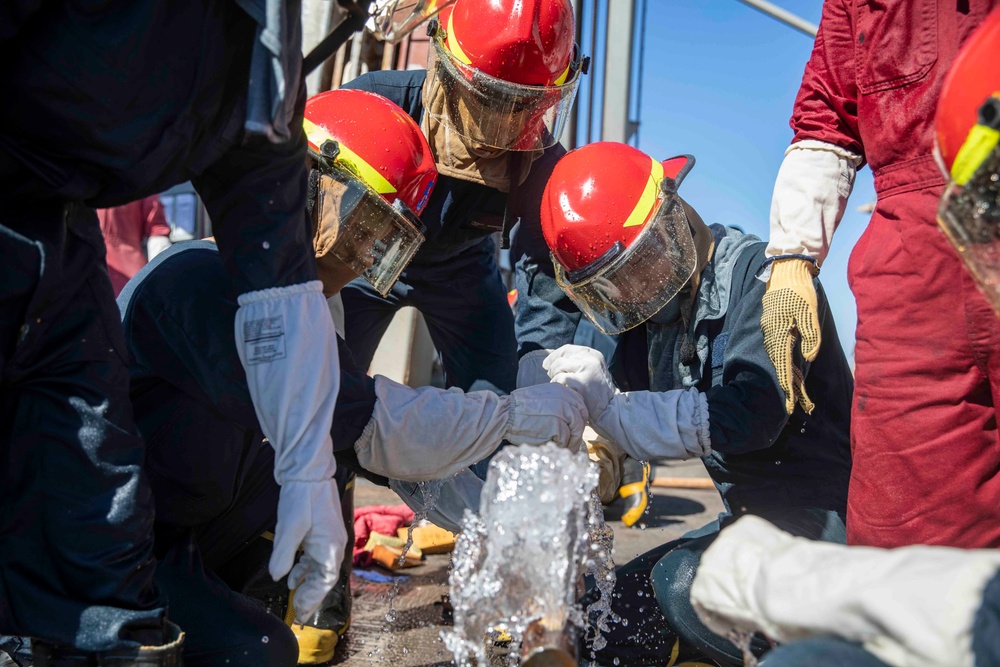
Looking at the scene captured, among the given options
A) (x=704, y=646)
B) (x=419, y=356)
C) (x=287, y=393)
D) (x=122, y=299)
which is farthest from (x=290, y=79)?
(x=419, y=356)

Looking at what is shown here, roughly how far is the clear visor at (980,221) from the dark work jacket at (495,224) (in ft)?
6.74

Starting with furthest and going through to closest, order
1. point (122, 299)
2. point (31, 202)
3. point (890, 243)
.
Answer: point (122, 299) → point (890, 243) → point (31, 202)

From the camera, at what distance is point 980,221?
139cm

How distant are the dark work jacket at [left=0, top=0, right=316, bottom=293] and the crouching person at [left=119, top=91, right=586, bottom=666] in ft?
0.53

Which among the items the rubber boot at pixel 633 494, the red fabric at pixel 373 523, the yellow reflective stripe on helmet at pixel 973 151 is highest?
the yellow reflective stripe on helmet at pixel 973 151

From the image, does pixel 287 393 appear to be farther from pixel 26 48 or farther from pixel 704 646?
pixel 704 646

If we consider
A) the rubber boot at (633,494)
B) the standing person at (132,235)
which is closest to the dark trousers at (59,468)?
the rubber boot at (633,494)

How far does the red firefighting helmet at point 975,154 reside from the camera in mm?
1322

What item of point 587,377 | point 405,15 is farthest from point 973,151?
point 405,15

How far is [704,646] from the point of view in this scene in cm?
249

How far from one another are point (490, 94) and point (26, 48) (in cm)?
159

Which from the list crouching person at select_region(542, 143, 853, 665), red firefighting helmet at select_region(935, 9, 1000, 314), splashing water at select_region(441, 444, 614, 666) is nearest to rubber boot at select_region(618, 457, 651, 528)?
crouching person at select_region(542, 143, 853, 665)

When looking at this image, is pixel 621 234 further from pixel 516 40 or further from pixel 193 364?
pixel 193 364

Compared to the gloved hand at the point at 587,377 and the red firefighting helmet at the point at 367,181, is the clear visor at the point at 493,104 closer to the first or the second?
the red firefighting helmet at the point at 367,181
